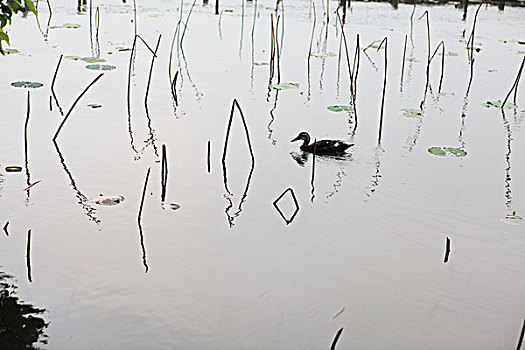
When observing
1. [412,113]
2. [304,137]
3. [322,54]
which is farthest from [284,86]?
[322,54]

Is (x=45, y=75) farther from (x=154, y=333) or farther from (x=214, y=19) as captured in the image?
(x=214, y=19)

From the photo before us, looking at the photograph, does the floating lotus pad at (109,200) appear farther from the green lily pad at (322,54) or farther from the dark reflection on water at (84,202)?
the green lily pad at (322,54)

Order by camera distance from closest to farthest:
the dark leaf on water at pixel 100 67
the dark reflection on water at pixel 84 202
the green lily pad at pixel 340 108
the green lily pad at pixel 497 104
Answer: the dark reflection on water at pixel 84 202
the green lily pad at pixel 340 108
the green lily pad at pixel 497 104
the dark leaf on water at pixel 100 67

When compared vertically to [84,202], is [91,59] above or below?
above

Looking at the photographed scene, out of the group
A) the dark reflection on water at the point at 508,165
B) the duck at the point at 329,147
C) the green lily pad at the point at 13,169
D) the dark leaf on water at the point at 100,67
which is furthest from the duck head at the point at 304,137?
the dark leaf on water at the point at 100,67

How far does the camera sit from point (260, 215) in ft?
5.24

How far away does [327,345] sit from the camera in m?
1.09

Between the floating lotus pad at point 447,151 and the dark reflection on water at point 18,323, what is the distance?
4.52 ft

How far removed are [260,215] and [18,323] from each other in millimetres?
661

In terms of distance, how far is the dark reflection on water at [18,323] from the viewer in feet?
3.41

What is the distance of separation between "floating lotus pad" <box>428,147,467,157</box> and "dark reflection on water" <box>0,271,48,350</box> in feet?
4.52

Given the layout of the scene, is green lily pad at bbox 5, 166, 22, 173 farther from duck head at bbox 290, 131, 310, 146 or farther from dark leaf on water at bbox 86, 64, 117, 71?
dark leaf on water at bbox 86, 64, 117, 71

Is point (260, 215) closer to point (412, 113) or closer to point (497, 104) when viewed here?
point (412, 113)

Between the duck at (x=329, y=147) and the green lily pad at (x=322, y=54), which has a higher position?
the green lily pad at (x=322, y=54)
